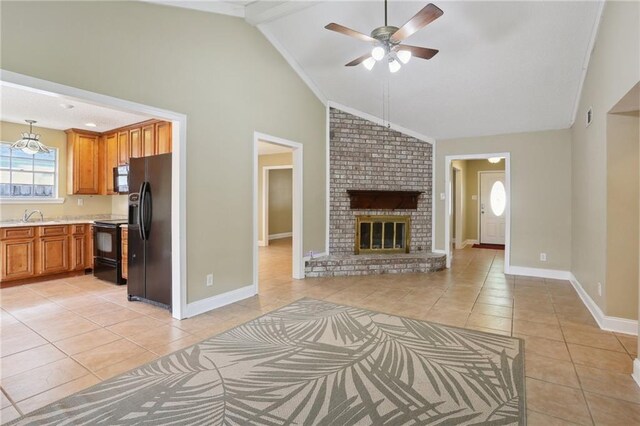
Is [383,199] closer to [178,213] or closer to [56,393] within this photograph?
[178,213]

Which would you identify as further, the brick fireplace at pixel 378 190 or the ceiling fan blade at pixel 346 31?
the brick fireplace at pixel 378 190

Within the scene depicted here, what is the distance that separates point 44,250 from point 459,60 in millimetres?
6498

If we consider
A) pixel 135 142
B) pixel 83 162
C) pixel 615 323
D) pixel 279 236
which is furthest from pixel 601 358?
pixel 279 236

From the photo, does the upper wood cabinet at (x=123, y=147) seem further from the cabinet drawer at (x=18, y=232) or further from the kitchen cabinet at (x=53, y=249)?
the cabinet drawer at (x=18, y=232)

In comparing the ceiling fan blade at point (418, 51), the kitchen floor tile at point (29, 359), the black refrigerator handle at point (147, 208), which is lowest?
the kitchen floor tile at point (29, 359)

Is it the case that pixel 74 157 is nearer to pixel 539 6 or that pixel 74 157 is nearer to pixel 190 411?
pixel 190 411

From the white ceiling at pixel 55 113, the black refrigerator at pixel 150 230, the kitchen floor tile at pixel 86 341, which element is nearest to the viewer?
the kitchen floor tile at pixel 86 341

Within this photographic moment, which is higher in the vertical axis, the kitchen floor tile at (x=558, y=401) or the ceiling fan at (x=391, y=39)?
the ceiling fan at (x=391, y=39)

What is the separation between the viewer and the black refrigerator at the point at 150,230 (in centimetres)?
353

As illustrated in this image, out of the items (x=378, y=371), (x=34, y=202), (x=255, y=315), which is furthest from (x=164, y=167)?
(x=34, y=202)

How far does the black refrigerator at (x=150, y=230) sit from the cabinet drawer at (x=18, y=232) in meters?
1.99

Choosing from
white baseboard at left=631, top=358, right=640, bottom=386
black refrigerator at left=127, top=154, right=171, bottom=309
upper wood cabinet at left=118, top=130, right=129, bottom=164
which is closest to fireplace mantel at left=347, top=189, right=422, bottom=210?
black refrigerator at left=127, top=154, right=171, bottom=309

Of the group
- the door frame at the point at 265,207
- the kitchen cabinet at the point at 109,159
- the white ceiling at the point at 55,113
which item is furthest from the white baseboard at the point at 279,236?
the white ceiling at the point at 55,113

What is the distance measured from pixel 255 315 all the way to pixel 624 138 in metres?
4.02
